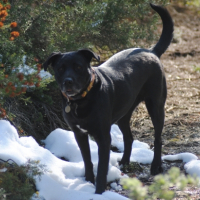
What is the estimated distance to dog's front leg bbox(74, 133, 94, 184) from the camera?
3.89m

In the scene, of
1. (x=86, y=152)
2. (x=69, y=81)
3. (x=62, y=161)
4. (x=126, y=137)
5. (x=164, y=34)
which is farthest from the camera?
(x=164, y=34)

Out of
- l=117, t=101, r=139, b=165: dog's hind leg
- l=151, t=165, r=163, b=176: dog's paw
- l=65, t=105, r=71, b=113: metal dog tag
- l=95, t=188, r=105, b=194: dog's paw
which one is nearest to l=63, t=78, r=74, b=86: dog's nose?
l=65, t=105, r=71, b=113: metal dog tag

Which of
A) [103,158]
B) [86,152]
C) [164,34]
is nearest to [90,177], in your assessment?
[86,152]

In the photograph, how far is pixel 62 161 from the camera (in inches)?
163

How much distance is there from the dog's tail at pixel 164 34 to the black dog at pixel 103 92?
207 millimetres

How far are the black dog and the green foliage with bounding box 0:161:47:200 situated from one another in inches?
22.6

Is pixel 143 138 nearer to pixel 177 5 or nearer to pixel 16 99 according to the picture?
pixel 16 99

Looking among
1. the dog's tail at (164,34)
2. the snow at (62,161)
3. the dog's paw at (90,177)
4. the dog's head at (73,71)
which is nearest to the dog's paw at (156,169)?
the snow at (62,161)

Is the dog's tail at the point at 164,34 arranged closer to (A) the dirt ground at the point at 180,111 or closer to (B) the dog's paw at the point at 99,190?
(A) the dirt ground at the point at 180,111

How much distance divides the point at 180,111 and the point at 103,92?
321cm

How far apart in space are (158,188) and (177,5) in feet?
44.1

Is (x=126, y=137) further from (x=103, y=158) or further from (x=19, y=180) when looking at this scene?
(x=19, y=180)

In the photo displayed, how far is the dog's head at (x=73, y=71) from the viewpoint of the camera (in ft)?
11.4

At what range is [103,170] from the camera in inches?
146
